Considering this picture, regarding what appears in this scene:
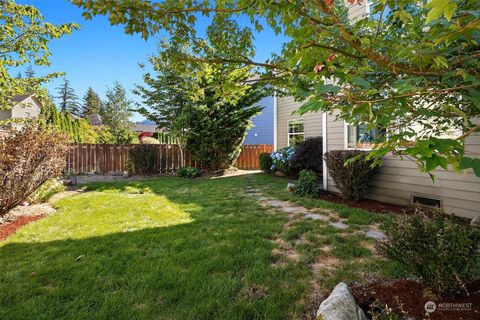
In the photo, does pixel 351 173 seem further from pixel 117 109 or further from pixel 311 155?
pixel 117 109

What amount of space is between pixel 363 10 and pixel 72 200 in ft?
25.6

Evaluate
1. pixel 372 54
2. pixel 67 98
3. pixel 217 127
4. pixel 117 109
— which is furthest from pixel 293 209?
pixel 67 98

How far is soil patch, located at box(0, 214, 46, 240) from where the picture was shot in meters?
3.69

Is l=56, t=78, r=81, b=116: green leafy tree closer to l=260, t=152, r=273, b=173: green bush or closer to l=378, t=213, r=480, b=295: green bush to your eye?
l=260, t=152, r=273, b=173: green bush

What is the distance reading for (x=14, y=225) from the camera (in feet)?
13.3

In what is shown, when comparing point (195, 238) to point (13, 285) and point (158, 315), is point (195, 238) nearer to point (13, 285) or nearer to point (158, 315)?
point (158, 315)

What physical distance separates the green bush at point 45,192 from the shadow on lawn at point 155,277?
2.45 m

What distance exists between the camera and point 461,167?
802 millimetres

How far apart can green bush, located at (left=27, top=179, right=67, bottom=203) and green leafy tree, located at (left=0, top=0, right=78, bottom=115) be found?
1.95m

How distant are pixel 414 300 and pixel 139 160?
10652 millimetres

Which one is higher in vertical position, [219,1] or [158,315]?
[219,1]

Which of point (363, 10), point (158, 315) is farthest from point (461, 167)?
point (363, 10)

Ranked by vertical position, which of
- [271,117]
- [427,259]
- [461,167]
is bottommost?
[427,259]

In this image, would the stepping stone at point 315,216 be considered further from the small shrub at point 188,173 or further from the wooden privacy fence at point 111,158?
the wooden privacy fence at point 111,158
